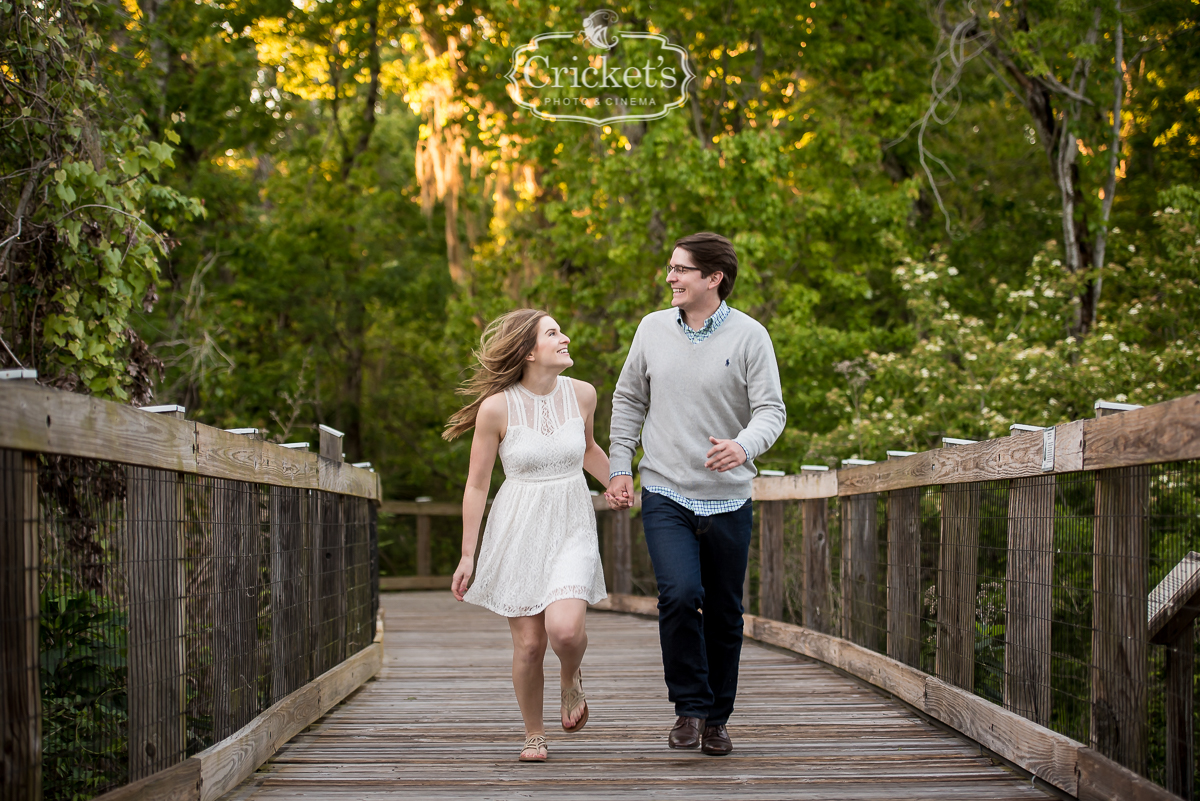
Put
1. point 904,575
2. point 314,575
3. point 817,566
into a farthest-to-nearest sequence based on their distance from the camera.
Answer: point 817,566, point 904,575, point 314,575

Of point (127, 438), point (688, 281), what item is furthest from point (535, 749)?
point (127, 438)

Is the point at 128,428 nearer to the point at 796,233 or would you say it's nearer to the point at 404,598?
the point at 796,233

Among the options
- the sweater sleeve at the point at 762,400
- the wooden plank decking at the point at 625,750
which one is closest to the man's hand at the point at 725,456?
the sweater sleeve at the point at 762,400

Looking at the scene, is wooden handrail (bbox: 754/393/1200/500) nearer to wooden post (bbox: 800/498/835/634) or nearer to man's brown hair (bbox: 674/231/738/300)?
wooden post (bbox: 800/498/835/634)

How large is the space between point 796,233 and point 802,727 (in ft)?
25.7

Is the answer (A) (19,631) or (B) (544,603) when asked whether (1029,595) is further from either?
(A) (19,631)

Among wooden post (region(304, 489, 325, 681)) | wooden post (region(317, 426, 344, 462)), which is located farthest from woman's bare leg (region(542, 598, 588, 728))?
wooden post (region(317, 426, 344, 462))

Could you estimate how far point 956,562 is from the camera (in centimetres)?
432

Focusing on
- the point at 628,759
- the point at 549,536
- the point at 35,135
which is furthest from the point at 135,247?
the point at 628,759

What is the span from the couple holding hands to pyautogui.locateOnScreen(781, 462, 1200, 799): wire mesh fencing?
0.91 meters

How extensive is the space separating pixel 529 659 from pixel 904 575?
6.35 ft

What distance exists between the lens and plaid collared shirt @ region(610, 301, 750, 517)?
3.90 metres

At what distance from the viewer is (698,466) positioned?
3900 millimetres

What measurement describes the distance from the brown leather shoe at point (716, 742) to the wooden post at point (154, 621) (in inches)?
68.4
